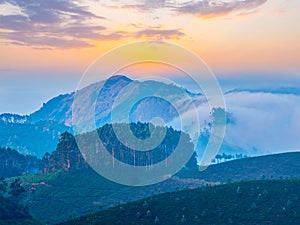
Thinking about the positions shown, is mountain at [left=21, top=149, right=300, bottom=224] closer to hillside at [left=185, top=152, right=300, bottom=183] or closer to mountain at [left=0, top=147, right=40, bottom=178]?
hillside at [left=185, top=152, right=300, bottom=183]

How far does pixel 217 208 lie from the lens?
73562mm

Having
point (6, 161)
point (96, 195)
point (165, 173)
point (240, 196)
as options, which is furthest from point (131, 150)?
point (240, 196)

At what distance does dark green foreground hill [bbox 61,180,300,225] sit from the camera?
68.5 metres

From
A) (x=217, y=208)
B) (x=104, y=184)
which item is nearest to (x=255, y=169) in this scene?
(x=104, y=184)

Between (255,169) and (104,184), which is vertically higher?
(255,169)

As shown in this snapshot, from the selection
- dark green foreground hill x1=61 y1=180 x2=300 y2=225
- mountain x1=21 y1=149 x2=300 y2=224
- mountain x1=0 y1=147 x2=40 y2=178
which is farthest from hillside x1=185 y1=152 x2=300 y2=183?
mountain x1=0 y1=147 x2=40 y2=178

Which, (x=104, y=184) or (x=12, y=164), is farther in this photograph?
(x=12, y=164)

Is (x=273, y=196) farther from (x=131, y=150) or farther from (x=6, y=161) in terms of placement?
(x=6, y=161)

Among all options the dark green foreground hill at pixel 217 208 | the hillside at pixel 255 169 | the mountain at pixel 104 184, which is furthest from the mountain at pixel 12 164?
the dark green foreground hill at pixel 217 208

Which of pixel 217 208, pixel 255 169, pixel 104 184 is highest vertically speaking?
pixel 217 208

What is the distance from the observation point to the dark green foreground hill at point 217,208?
68.5 metres

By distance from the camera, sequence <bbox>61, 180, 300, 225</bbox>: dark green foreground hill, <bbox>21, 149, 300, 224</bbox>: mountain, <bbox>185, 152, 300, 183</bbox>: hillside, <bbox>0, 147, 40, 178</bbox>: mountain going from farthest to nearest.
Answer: <bbox>0, 147, 40, 178</bbox>: mountain, <bbox>185, 152, 300, 183</bbox>: hillside, <bbox>21, 149, 300, 224</bbox>: mountain, <bbox>61, 180, 300, 225</bbox>: dark green foreground hill

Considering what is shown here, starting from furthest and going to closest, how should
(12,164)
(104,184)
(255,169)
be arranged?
(12,164) → (104,184) → (255,169)

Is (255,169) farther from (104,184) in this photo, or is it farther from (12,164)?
(12,164)
